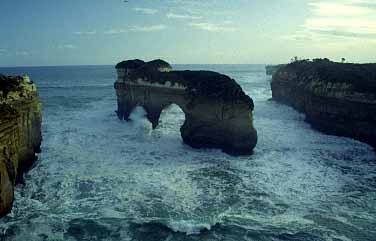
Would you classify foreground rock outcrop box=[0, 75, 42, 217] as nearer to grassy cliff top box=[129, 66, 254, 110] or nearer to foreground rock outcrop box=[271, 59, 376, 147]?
grassy cliff top box=[129, 66, 254, 110]

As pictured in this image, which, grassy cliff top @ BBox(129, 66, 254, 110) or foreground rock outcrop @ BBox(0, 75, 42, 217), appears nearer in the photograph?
foreground rock outcrop @ BBox(0, 75, 42, 217)

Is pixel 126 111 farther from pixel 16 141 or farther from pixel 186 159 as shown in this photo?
pixel 16 141

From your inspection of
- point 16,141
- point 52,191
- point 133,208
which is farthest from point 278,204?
point 16,141

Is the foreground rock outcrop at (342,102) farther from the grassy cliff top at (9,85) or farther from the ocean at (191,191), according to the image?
the grassy cliff top at (9,85)

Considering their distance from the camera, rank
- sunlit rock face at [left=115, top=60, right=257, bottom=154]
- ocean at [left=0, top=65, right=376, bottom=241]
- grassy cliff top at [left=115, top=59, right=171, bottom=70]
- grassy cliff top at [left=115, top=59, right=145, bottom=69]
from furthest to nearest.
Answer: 1. grassy cliff top at [left=115, top=59, right=145, bottom=69]
2. grassy cliff top at [left=115, top=59, right=171, bottom=70]
3. sunlit rock face at [left=115, top=60, right=257, bottom=154]
4. ocean at [left=0, top=65, right=376, bottom=241]

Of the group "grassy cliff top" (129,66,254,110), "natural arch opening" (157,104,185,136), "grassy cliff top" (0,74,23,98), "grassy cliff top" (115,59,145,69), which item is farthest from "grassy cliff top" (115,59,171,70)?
"grassy cliff top" (0,74,23,98)

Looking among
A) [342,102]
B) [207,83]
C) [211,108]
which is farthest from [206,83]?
[342,102]

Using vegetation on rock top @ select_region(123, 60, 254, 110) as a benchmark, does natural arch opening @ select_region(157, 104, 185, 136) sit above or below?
below

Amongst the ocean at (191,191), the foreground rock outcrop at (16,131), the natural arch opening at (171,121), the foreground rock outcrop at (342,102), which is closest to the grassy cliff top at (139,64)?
the natural arch opening at (171,121)
